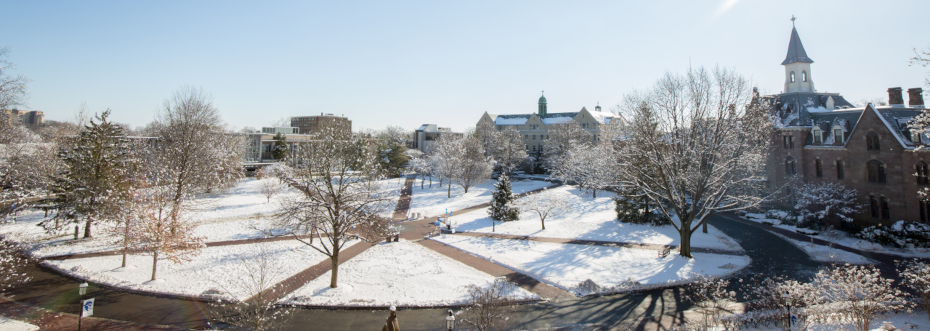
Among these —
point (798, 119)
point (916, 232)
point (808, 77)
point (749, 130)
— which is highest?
point (808, 77)

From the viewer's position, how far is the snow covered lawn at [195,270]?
16875 millimetres

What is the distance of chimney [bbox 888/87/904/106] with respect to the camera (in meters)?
29.0

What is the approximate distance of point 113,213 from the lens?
19266 mm

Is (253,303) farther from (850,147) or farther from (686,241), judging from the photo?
(850,147)

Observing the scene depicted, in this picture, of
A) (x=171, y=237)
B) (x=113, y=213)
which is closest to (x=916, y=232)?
(x=171, y=237)

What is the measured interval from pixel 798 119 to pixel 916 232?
46.0ft

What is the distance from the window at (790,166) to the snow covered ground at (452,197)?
26269mm

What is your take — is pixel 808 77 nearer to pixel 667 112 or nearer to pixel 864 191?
pixel 864 191

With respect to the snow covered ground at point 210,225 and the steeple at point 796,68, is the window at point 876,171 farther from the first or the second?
the snow covered ground at point 210,225

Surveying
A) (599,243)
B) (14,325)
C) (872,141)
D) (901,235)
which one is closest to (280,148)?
(14,325)

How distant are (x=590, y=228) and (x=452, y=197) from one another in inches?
777

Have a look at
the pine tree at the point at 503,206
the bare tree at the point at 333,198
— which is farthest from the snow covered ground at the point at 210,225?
the pine tree at the point at 503,206

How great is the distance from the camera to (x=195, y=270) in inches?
755

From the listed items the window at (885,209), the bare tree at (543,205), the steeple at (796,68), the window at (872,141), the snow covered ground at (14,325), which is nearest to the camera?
the snow covered ground at (14,325)
